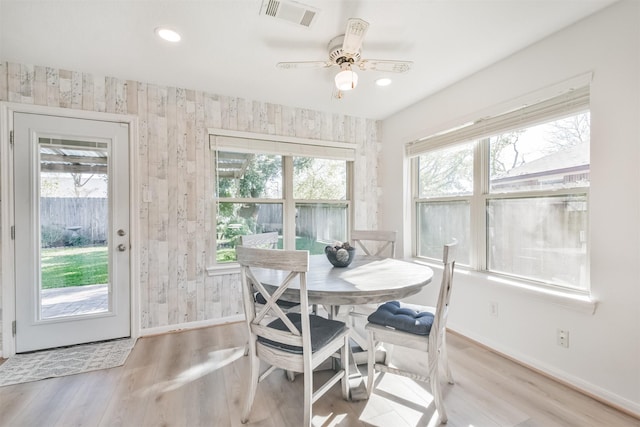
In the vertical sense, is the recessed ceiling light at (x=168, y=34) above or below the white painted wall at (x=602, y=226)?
above

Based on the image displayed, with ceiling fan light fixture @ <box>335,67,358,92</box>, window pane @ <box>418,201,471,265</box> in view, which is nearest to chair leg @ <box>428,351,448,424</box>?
window pane @ <box>418,201,471,265</box>

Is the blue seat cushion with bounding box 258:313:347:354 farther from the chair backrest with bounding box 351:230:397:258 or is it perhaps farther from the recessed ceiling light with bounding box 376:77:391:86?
the recessed ceiling light with bounding box 376:77:391:86

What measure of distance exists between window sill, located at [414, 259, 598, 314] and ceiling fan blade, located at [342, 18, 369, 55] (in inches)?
86.9

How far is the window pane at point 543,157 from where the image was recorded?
2.04 m

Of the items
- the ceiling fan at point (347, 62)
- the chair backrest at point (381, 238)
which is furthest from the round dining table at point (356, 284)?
the ceiling fan at point (347, 62)

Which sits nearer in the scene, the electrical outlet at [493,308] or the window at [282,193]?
the electrical outlet at [493,308]

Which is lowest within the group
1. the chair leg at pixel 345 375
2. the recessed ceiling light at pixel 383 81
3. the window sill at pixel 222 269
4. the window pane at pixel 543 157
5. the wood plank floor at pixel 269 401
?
the wood plank floor at pixel 269 401

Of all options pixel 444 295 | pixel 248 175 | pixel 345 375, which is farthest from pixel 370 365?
pixel 248 175

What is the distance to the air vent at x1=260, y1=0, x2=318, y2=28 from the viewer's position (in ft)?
5.64

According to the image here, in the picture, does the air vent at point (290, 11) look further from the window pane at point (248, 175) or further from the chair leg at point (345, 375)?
the chair leg at point (345, 375)

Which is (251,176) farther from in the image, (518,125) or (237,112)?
(518,125)

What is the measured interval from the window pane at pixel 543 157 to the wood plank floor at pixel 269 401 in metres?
1.47

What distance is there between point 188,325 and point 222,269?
65 cm

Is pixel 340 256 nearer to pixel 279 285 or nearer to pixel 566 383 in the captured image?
pixel 279 285
